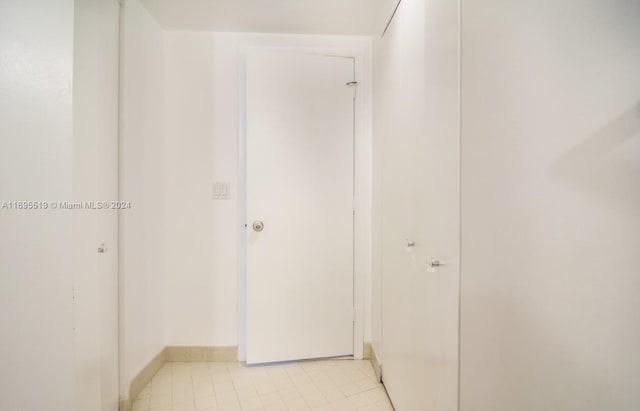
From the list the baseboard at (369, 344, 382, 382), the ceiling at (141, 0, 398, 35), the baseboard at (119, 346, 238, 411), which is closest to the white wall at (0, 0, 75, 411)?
the ceiling at (141, 0, 398, 35)

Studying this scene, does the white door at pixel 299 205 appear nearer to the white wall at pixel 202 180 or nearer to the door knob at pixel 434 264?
the white wall at pixel 202 180

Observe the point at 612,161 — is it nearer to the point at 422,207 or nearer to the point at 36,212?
the point at 422,207

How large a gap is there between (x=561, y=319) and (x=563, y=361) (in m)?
0.07

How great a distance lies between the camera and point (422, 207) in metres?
1.06

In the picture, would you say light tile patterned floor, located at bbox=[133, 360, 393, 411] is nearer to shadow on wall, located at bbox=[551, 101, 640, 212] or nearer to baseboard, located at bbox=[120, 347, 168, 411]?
baseboard, located at bbox=[120, 347, 168, 411]

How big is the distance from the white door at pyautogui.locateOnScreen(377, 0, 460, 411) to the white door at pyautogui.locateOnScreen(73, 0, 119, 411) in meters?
1.33

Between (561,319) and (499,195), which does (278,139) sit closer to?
(499,195)

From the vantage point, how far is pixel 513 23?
0.56m

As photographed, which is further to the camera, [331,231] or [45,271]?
[331,231]

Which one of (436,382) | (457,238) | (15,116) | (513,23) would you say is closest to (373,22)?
(513,23)

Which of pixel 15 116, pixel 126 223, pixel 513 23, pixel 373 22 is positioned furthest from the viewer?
pixel 373 22

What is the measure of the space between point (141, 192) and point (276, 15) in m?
1.35

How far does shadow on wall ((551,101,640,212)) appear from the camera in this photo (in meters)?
0.36

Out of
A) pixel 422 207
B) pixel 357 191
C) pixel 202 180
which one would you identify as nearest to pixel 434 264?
pixel 422 207
